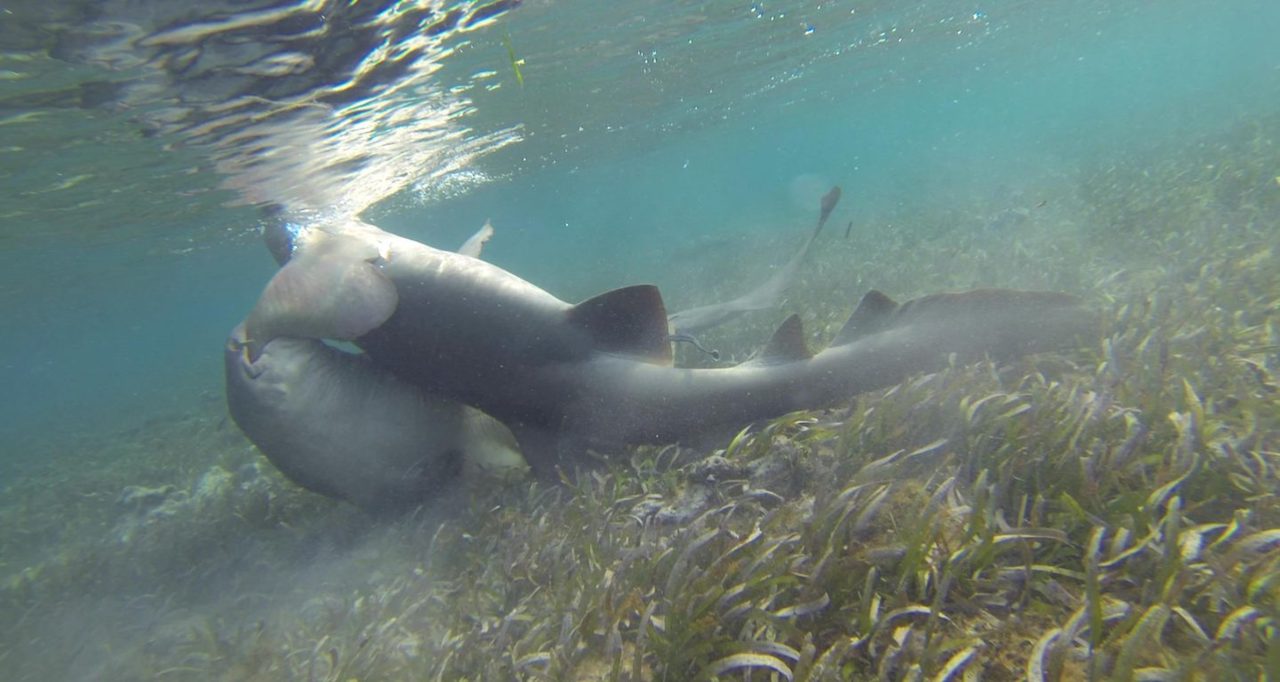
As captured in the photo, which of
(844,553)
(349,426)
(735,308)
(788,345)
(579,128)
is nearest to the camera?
(844,553)

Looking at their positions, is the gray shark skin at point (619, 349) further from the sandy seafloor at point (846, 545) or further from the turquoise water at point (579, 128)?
the turquoise water at point (579, 128)

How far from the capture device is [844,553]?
118 inches

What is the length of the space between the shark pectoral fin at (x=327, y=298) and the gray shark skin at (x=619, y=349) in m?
0.03

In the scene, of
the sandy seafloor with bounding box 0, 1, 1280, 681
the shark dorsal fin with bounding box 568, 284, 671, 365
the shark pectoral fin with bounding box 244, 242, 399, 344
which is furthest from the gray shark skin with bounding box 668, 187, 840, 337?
the shark pectoral fin with bounding box 244, 242, 399, 344

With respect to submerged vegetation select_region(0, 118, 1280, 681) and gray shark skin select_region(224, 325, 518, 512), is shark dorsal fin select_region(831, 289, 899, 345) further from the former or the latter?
gray shark skin select_region(224, 325, 518, 512)

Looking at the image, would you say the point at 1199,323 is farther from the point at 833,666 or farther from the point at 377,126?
the point at 377,126

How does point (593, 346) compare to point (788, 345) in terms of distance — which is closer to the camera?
point (788, 345)

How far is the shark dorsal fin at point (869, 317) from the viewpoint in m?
4.81

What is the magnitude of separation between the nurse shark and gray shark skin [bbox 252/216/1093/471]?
0.04 feet

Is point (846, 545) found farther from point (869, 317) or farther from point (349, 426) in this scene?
point (349, 426)

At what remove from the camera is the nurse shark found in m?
4.70

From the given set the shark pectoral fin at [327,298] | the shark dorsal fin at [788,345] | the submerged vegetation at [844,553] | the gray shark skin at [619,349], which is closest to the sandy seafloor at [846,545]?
the submerged vegetation at [844,553]

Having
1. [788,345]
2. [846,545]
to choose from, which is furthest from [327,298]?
[846,545]

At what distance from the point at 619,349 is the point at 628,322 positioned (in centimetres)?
25
